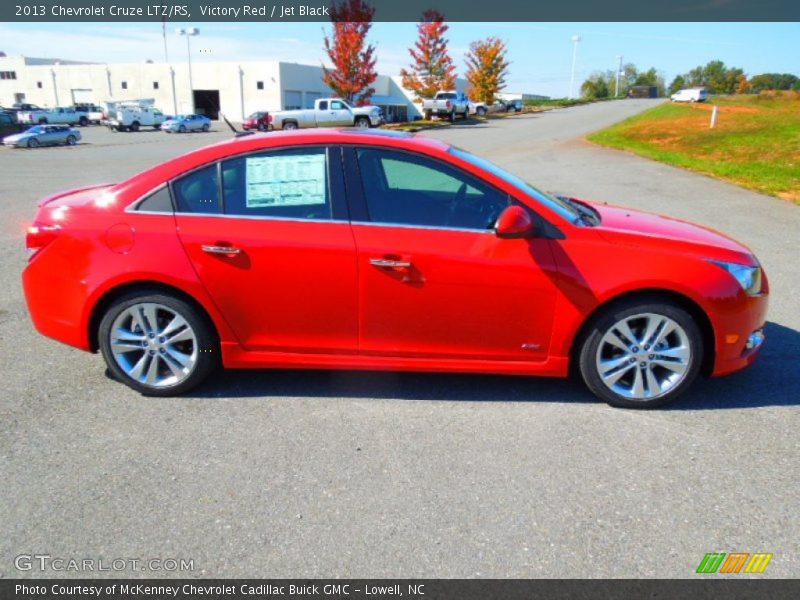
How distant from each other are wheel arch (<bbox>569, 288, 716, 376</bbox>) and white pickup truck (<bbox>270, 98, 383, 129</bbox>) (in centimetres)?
2920

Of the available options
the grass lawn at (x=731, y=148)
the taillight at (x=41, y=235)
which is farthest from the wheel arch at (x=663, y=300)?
the grass lawn at (x=731, y=148)

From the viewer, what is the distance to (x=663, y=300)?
3.60 m

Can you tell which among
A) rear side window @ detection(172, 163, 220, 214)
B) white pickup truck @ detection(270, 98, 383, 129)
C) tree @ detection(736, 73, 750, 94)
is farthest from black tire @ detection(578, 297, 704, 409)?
tree @ detection(736, 73, 750, 94)

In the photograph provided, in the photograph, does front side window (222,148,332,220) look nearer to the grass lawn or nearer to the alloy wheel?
the alloy wheel

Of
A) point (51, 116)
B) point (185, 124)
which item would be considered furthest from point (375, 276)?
point (51, 116)

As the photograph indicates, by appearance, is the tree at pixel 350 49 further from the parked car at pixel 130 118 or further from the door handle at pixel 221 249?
the door handle at pixel 221 249

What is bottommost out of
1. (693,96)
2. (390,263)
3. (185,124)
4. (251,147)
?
(185,124)

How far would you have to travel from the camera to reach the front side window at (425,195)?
3.64m

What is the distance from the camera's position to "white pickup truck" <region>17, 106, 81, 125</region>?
46.7 metres

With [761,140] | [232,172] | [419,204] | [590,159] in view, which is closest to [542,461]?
[419,204]

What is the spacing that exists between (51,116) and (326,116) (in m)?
29.4

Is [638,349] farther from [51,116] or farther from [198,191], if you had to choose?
[51,116]

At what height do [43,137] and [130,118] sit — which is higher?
[130,118]
